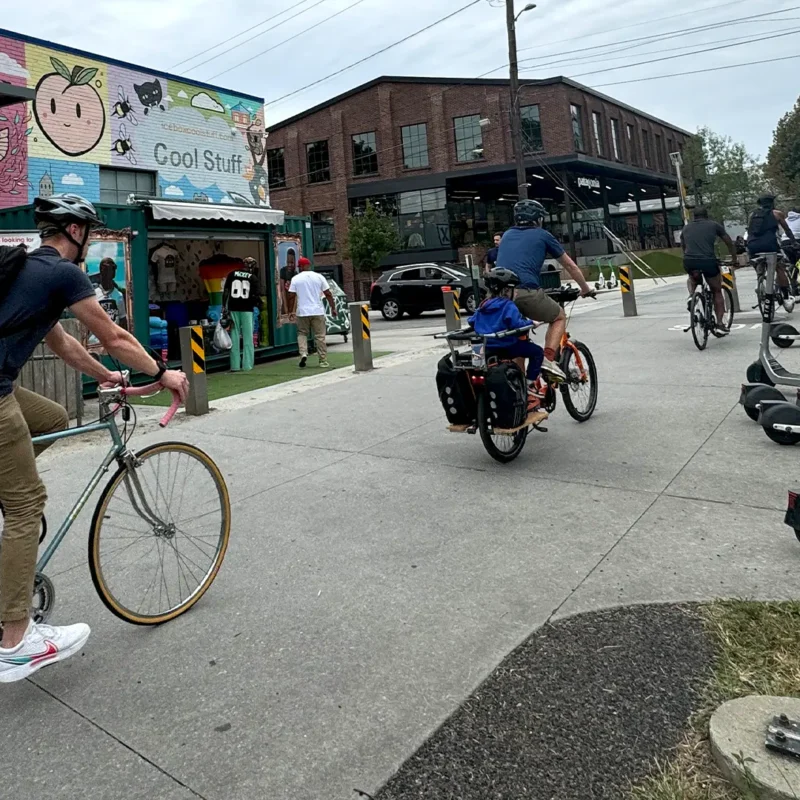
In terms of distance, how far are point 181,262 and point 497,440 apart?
1098 centimetres

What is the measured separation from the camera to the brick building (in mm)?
39094

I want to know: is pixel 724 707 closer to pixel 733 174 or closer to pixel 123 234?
pixel 123 234

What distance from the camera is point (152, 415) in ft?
29.3

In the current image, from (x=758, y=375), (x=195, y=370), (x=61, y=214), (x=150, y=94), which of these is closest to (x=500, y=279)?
(x=758, y=375)

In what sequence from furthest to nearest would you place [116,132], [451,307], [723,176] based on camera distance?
1. [723,176]
2. [116,132]
3. [451,307]

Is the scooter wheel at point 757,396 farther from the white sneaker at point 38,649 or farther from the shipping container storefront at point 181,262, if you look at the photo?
the shipping container storefront at point 181,262

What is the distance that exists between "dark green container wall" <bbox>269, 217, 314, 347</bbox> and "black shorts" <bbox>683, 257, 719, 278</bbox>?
7013 mm

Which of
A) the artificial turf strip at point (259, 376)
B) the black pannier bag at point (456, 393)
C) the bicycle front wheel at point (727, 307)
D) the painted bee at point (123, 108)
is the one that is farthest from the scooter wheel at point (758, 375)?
the painted bee at point (123, 108)

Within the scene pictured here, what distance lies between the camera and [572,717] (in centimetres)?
244

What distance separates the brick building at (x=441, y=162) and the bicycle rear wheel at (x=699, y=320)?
29.1 meters

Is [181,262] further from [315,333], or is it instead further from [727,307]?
[727,307]

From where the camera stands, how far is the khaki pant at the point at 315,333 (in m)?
12.1

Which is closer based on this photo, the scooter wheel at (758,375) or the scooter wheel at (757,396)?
the scooter wheel at (757,396)

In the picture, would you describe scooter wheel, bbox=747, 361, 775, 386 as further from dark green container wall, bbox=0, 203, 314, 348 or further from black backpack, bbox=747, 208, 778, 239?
dark green container wall, bbox=0, 203, 314, 348
